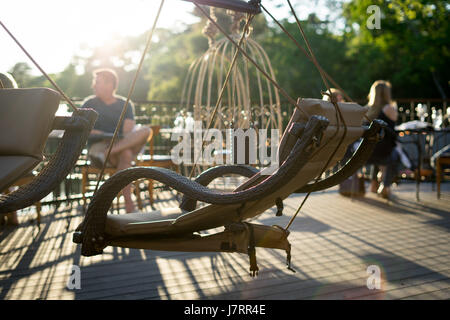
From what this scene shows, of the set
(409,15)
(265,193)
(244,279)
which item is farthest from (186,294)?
(409,15)

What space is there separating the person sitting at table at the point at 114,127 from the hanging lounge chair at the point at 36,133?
215cm

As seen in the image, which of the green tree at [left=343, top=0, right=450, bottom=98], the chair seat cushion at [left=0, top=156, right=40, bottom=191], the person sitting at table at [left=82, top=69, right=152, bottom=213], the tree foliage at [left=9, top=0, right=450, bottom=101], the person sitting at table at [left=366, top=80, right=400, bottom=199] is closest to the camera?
the chair seat cushion at [left=0, top=156, right=40, bottom=191]

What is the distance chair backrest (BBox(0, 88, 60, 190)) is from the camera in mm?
1787

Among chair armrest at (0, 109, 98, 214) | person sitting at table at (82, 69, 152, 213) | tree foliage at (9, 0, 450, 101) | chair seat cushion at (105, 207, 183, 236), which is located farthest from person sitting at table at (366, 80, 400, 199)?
tree foliage at (9, 0, 450, 101)

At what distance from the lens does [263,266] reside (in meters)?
2.86

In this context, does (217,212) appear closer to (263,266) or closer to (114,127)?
(263,266)

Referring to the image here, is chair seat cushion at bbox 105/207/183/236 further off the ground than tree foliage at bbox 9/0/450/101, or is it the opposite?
tree foliage at bbox 9/0/450/101

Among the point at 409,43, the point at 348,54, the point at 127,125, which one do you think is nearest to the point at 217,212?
the point at 127,125

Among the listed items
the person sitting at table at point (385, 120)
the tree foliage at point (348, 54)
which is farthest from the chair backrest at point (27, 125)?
the tree foliage at point (348, 54)

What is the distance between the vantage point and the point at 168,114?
295 inches

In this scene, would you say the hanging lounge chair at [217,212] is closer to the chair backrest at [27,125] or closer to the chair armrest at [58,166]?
the chair armrest at [58,166]

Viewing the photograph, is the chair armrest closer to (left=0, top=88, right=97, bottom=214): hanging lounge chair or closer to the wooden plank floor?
(left=0, top=88, right=97, bottom=214): hanging lounge chair

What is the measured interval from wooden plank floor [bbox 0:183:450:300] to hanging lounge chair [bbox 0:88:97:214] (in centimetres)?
87

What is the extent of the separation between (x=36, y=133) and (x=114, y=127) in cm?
249
